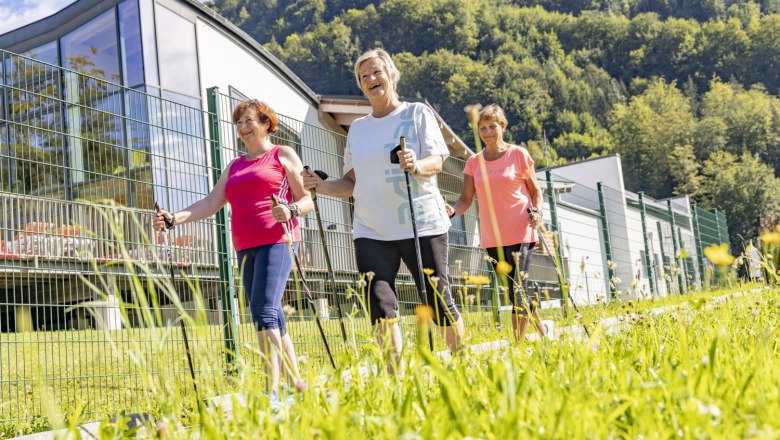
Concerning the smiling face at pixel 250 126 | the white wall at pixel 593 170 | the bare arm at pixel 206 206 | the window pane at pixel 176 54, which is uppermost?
the window pane at pixel 176 54

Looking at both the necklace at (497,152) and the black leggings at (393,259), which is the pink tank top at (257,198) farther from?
the necklace at (497,152)

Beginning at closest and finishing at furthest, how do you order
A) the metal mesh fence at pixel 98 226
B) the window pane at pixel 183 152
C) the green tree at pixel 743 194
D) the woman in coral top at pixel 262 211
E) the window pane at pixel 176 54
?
1. the woman in coral top at pixel 262 211
2. the metal mesh fence at pixel 98 226
3. the window pane at pixel 183 152
4. the window pane at pixel 176 54
5. the green tree at pixel 743 194

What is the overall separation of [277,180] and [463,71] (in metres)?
77.2

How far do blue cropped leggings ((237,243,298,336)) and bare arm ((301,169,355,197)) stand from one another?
0.35 meters

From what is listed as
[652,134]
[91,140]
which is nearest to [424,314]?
[91,140]

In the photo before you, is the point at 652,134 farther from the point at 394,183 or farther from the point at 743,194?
the point at 394,183

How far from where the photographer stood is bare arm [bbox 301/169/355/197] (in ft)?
14.3

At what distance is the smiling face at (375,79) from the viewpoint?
173 inches

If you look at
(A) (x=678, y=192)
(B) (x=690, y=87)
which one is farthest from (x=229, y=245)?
(B) (x=690, y=87)

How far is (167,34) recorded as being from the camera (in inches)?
584

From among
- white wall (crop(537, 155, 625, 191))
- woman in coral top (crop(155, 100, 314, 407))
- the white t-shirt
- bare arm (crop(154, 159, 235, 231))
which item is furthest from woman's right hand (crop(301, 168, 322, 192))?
white wall (crop(537, 155, 625, 191))

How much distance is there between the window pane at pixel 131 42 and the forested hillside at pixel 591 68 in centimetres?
5079

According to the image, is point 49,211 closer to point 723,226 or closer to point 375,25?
point 723,226

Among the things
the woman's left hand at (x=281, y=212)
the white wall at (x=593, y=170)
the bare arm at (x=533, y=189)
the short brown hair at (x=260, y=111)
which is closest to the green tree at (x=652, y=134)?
the white wall at (x=593, y=170)
